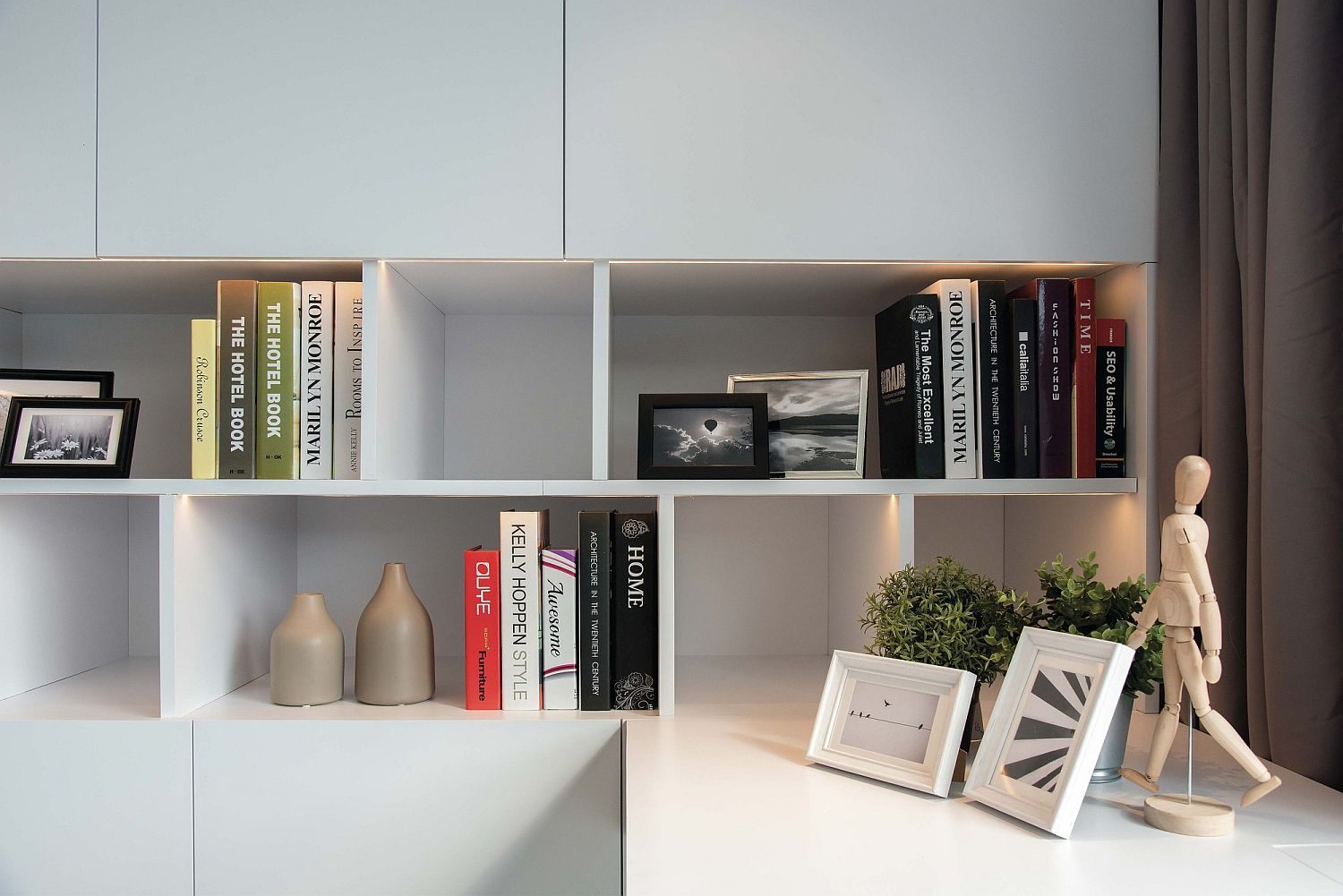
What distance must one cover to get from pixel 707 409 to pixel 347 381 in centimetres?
53

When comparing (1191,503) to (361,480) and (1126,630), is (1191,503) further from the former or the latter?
(361,480)

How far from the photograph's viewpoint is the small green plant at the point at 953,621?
1020 mm

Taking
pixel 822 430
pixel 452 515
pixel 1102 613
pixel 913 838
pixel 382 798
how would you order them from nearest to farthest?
pixel 913 838 < pixel 1102 613 < pixel 382 798 < pixel 822 430 < pixel 452 515

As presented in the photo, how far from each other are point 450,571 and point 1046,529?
107 cm

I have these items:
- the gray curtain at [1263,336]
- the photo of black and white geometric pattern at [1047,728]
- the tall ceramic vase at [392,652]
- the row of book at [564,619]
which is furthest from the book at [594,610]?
the gray curtain at [1263,336]

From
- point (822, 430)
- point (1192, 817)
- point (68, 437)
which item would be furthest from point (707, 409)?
point (68, 437)

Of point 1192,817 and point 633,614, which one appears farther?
point 633,614

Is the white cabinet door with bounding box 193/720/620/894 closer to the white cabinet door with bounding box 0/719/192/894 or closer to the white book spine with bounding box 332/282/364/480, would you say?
the white cabinet door with bounding box 0/719/192/894

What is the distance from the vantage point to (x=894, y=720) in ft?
3.34

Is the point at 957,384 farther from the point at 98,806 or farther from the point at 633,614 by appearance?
the point at 98,806

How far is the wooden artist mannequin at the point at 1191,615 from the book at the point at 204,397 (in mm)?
1198

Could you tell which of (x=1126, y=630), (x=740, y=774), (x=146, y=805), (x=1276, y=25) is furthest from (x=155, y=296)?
(x=1276, y=25)

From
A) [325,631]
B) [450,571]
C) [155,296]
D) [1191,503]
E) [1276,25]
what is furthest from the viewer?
[450,571]

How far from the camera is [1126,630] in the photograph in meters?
0.95
